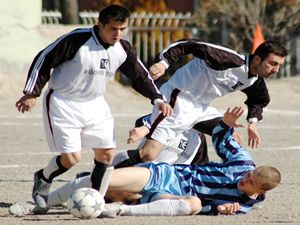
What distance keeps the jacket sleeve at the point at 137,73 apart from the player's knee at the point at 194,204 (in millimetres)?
979

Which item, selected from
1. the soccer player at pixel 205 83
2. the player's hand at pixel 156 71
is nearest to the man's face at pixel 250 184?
the soccer player at pixel 205 83

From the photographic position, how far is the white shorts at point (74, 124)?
31.7 ft

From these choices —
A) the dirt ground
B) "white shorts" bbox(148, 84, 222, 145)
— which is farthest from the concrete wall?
"white shorts" bbox(148, 84, 222, 145)

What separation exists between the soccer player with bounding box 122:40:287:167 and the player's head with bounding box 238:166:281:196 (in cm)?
99

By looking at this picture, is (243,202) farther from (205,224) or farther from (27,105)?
(27,105)

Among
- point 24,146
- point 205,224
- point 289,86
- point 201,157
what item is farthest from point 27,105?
point 289,86

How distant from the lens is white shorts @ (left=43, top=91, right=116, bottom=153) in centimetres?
966

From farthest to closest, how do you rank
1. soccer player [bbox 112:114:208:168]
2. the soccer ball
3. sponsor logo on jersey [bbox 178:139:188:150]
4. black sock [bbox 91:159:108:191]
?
sponsor logo on jersey [bbox 178:139:188:150] < soccer player [bbox 112:114:208:168] < black sock [bbox 91:159:108:191] < the soccer ball

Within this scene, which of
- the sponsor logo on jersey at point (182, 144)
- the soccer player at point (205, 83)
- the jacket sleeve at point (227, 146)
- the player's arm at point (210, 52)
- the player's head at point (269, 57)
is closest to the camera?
the jacket sleeve at point (227, 146)

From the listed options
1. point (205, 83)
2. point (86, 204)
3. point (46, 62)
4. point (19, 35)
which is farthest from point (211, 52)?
point (19, 35)

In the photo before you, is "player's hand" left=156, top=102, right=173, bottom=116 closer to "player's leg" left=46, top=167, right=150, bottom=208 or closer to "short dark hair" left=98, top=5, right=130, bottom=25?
"player's leg" left=46, top=167, right=150, bottom=208

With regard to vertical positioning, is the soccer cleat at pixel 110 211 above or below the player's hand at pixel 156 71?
below

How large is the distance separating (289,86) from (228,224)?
53.3ft

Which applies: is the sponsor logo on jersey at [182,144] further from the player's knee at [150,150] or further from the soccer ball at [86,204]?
the soccer ball at [86,204]
